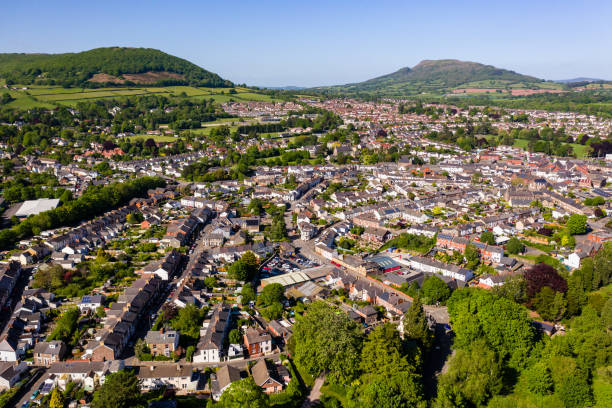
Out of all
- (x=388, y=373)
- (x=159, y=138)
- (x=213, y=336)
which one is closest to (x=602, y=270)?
(x=388, y=373)

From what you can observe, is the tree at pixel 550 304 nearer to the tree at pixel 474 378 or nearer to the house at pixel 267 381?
the tree at pixel 474 378

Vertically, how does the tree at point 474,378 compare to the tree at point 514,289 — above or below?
below

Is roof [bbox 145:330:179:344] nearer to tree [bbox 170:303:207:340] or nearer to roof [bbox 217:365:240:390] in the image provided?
tree [bbox 170:303:207:340]

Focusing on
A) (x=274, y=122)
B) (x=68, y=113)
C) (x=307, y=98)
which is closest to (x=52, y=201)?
(x=68, y=113)

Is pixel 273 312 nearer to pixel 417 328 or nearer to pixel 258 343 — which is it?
pixel 258 343

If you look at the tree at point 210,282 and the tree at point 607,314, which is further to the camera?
the tree at point 210,282

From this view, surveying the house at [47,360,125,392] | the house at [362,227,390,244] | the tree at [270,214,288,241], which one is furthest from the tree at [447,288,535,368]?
the tree at [270,214,288,241]

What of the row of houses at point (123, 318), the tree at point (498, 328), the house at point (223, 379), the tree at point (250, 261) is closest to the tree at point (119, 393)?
the house at point (223, 379)
